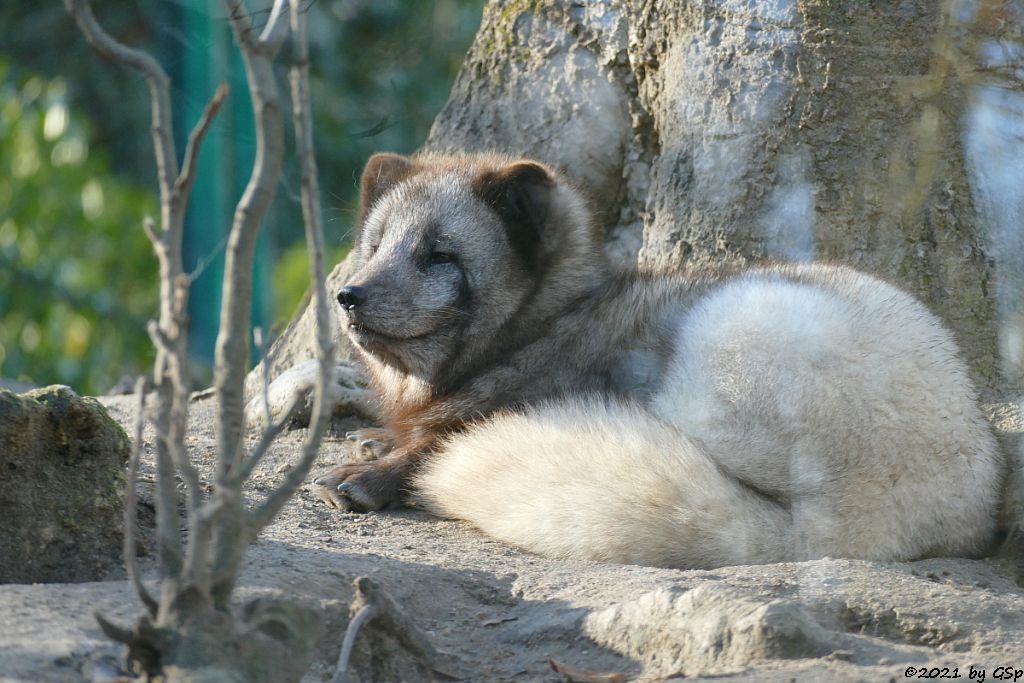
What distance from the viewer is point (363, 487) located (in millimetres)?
3869

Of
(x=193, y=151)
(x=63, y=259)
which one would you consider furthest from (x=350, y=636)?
(x=63, y=259)

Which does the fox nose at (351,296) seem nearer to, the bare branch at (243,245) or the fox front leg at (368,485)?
the fox front leg at (368,485)

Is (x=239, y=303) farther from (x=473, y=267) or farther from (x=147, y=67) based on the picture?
(x=473, y=267)

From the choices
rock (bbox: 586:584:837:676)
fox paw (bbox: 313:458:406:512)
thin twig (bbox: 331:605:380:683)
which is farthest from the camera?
fox paw (bbox: 313:458:406:512)

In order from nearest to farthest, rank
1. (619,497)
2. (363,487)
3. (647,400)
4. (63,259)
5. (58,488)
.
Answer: (58,488)
(619,497)
(647,400)
(363,487)
(63,259)

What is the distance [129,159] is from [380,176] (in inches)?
287

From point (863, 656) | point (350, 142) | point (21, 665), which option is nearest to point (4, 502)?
point (21, 665)

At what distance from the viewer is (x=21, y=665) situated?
192 cm

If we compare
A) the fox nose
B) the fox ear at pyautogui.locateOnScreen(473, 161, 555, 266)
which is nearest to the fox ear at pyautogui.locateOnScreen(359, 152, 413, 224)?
the fox ear at pyautogui.locateOnScreen(473, 161, 555, 266)

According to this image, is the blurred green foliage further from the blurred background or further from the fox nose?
the fox nose

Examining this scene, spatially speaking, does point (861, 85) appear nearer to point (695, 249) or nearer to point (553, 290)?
point (695, 249)

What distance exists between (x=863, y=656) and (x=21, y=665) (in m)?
1.50

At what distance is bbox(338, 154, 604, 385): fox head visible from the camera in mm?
4027

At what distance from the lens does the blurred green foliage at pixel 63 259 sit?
8.88 m
